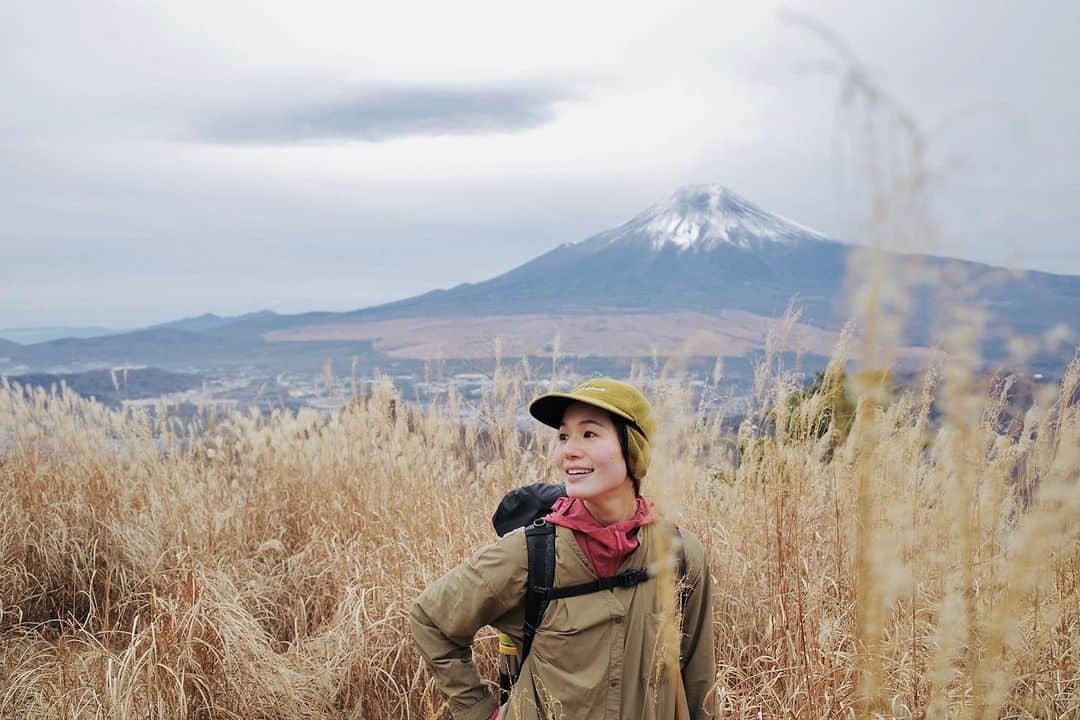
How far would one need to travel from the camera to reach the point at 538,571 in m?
2.07

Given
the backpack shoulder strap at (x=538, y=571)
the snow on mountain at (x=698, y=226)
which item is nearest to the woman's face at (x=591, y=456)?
the backpack shoulder strap at (x=538, y=571)

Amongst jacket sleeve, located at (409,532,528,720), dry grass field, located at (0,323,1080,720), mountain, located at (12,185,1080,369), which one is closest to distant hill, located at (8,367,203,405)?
dry grass field, located at (0,323,1080,720)

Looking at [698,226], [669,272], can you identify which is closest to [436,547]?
[669,272]

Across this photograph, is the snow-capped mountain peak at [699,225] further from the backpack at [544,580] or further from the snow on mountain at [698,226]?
the backpack at [544,580]

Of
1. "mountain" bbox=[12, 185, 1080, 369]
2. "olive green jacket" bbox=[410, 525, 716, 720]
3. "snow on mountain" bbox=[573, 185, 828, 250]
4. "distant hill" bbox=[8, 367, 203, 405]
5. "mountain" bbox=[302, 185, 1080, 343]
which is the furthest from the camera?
"snow on mountain" bbox=[573, 185, 828, 250]

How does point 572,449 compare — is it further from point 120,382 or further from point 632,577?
point 120,382

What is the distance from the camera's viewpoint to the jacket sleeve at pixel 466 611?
82.2 inches

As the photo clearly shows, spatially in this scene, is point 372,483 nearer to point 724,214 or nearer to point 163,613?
point 163,613

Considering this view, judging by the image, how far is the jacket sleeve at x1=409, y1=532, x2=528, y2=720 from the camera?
2.09 meters

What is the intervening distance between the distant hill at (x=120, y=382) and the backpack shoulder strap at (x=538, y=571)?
16.0 feet

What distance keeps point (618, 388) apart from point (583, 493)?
0.95 ft

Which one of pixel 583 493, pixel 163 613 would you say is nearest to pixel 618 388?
pixel 583 493

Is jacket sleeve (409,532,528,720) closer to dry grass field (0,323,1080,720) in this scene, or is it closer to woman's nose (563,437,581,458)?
dry grass field (0,323,1080,720)

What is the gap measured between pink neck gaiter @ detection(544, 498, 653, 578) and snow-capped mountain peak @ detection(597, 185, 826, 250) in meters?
146
